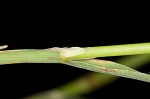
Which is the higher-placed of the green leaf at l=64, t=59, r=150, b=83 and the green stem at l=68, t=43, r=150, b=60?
the green stem at l=68, t=43, r=150, b=60

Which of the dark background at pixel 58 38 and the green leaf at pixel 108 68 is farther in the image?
the dark background at pixel 58 38

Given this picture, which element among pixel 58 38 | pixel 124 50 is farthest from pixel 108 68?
pixel 58 38

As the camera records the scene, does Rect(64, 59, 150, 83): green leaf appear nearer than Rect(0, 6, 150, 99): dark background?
Yes

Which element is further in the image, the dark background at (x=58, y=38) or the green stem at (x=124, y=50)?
the dark background at (x=58, y=38)

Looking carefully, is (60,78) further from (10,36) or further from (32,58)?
(32,58)

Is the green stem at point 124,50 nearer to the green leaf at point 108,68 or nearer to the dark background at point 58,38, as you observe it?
the green leaf at point 108,68

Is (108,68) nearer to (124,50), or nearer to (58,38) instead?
(124,50)

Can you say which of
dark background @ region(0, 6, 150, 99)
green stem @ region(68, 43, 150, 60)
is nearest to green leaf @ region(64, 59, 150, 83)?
green stem @ region(68, 43, 150, 60)

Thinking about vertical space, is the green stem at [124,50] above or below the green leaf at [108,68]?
above

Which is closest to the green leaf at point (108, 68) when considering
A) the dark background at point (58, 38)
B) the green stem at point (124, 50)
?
the green stem at point (124, 50)

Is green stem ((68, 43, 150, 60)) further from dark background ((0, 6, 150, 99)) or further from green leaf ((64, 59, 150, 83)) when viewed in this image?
dark background ((0, 6, 150, 99))
